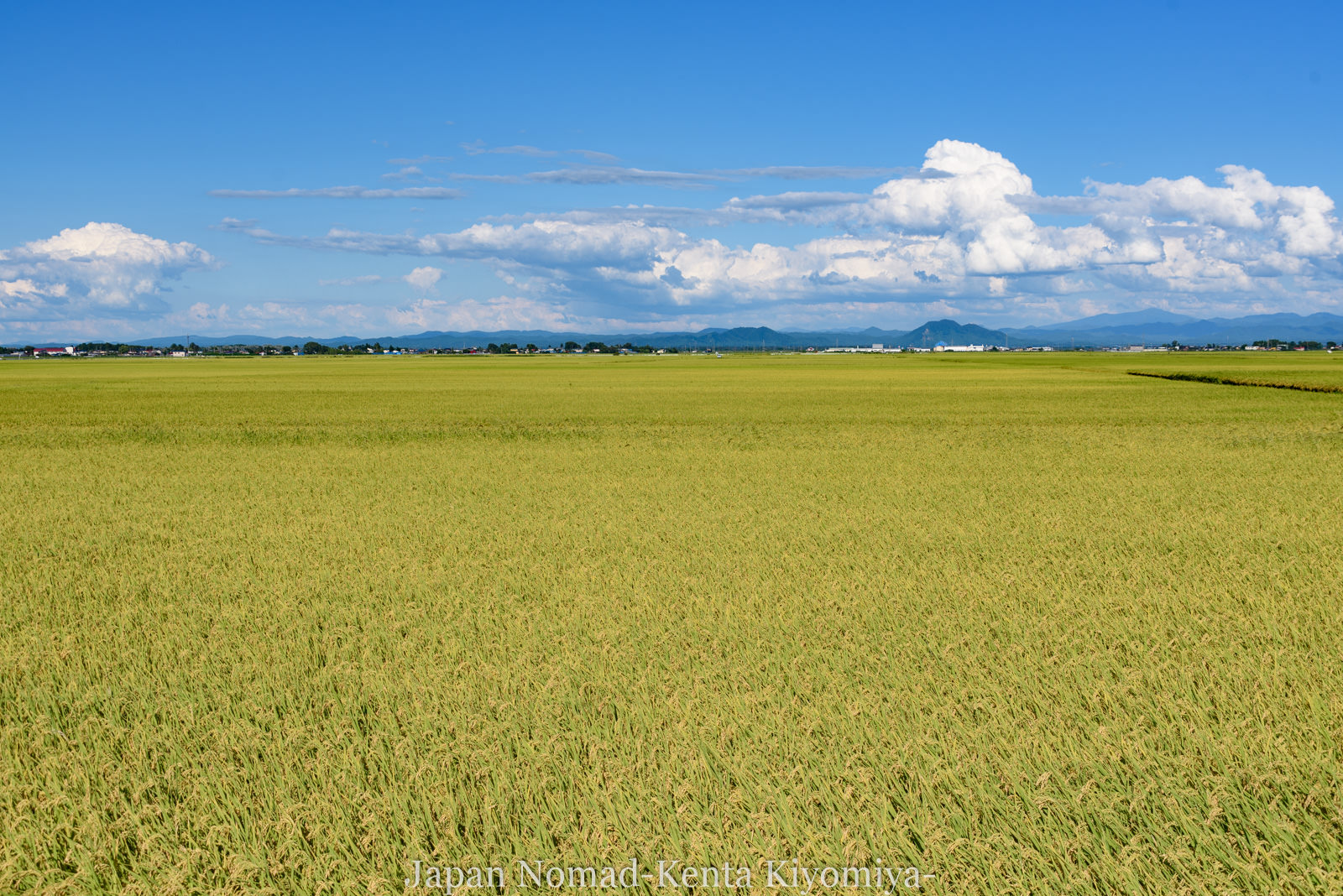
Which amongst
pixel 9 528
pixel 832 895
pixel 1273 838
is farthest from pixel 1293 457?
pixel 9 528

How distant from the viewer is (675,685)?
664cm

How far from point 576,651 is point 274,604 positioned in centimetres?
368

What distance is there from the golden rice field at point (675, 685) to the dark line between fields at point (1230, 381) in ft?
155

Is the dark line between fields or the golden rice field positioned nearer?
the golden rice field

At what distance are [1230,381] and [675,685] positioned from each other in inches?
2852

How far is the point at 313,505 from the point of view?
15906 mm

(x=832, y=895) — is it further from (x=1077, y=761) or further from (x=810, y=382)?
(x=810, y=382)

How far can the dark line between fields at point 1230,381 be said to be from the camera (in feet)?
183

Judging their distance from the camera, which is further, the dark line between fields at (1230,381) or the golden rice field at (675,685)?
the dark line between fields at (1230,381)

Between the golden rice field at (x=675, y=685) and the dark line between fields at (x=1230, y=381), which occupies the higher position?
the dark line between fields at (x=1230, y=381)

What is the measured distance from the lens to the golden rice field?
4.57 m

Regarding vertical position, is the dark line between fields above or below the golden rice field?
above

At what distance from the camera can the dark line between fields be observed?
55.7 m

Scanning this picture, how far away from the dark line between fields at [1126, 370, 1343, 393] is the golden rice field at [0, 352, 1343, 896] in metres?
47.1
